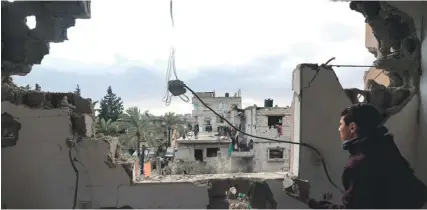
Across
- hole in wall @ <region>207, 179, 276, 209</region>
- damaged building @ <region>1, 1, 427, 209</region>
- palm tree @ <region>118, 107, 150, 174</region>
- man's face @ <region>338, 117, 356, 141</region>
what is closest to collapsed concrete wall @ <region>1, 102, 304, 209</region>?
damaged building @ <region>1, 1, 427, 209</region>

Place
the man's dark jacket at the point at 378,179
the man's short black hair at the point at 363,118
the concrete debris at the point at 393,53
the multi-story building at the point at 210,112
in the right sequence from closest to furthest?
1. the man's dark jacket at the point at 378,179
2. the man's short black hair at the point at 363,118
3. the concrete debris at the point at 393,53
4. the multi-story building at the point at 210,112

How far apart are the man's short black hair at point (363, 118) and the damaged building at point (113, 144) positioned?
2.01 ft

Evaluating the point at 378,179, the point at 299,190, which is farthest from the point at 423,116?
the point at 299,190

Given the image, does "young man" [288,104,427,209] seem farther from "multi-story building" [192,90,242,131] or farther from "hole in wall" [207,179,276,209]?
"multi-story building" [192,90,242,131]

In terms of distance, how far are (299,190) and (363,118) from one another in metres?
1.09

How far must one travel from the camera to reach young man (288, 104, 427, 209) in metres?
3.35

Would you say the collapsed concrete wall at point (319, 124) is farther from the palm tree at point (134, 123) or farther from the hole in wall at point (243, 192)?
the palm tree at point (134, 123)

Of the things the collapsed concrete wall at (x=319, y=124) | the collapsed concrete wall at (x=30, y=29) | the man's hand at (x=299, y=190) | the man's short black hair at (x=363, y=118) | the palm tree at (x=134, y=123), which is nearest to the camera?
the man's short black hair at (x=363, y=118)

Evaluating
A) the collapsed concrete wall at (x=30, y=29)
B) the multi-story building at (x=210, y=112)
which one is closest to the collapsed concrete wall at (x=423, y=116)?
the collapsed concrete wall at (x=30, y=29)

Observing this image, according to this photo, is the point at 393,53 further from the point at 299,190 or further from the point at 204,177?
the point at 204,177

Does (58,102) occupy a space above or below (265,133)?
above

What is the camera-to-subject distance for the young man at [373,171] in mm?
3354

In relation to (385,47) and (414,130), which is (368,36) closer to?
(385,47)

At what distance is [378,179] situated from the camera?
133 inches
